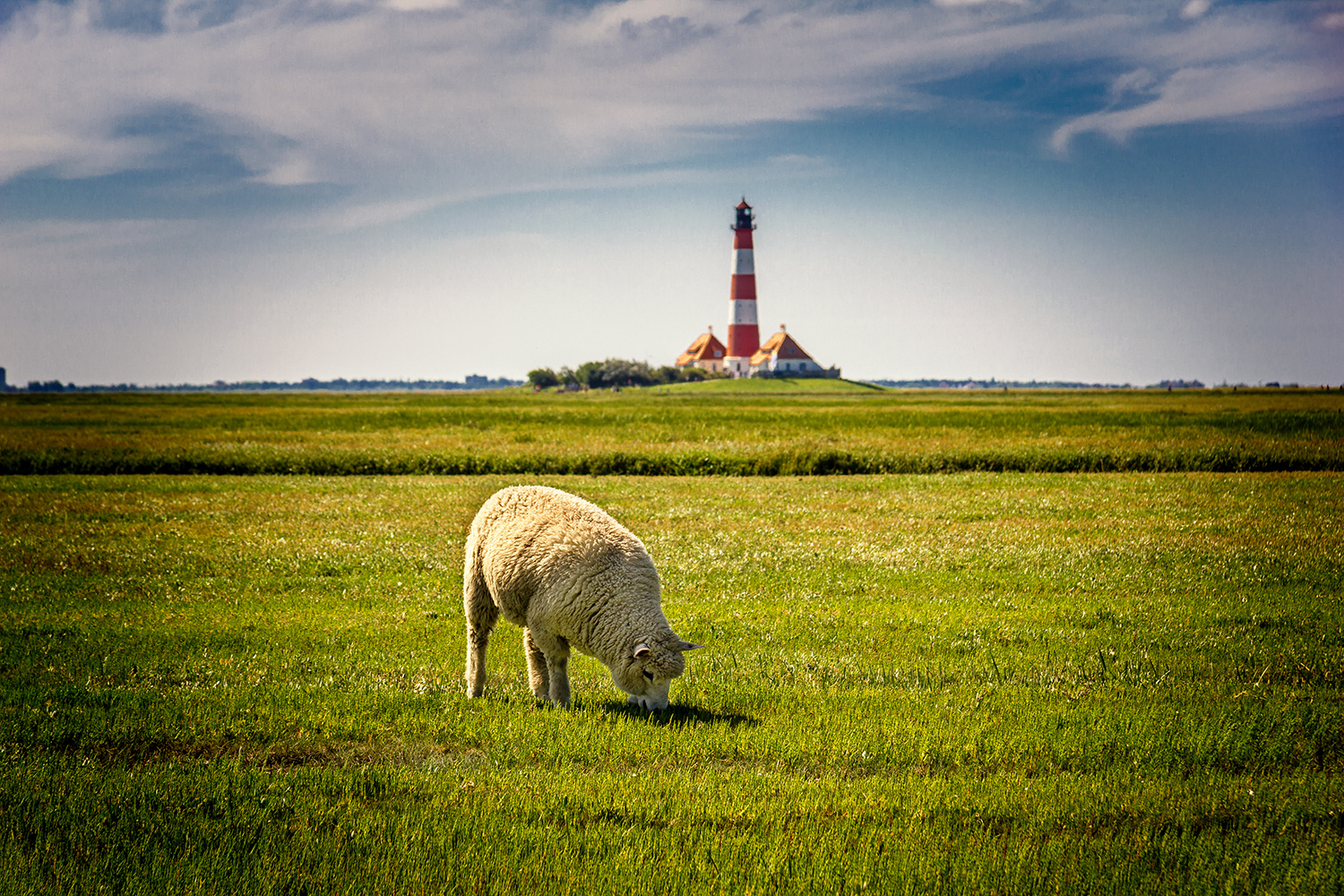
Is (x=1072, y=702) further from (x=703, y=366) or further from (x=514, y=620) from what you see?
(x=703, y=366)

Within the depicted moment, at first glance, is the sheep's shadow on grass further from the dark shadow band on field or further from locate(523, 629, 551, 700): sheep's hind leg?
the dark shadow band on field

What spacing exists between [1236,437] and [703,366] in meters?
143

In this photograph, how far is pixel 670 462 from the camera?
37.3 meters

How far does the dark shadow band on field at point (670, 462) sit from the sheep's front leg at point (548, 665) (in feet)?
86.6

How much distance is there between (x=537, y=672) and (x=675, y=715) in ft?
5.47

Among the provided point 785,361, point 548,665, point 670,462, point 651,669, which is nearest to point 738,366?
point 785,361

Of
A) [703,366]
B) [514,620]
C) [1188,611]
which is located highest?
[703,366]

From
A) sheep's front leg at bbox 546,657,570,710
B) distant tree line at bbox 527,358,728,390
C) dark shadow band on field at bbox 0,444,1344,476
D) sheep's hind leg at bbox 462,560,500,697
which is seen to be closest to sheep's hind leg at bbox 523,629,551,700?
sheep's front leg at bbox 546,657,570,710

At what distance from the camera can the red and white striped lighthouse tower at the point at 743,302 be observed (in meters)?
Result: 162

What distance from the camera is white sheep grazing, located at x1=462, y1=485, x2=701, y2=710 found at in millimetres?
8031

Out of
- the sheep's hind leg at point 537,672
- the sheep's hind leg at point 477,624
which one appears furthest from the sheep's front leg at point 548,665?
the sheep's hind leg at point 477,624

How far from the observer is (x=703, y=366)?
7254 inches

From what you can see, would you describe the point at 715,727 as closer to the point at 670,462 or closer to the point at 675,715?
the point at 675,715

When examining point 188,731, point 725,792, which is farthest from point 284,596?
point 725,792
